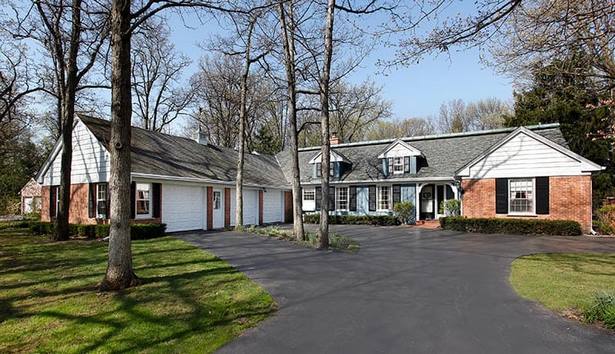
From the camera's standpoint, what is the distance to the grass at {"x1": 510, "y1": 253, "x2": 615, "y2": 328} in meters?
6.19

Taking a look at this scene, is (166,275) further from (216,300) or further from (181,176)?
(181,176)

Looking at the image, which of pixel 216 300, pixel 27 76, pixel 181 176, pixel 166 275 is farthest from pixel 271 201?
pixel 216 300

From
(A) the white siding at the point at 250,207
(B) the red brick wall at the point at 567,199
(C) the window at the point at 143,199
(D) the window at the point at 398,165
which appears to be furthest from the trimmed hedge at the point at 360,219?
(C) the window at the point at 143,199

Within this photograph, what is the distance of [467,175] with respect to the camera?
19938mm

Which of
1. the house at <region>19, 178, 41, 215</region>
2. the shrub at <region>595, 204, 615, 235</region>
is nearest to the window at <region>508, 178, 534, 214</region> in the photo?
the shrub at <region>595, 204, 615, 235</region>

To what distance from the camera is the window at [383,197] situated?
2438cm

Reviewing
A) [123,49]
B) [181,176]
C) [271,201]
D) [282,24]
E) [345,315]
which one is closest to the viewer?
[345,315]

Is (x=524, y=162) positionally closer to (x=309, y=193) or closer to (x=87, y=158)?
(x=309, y=193)

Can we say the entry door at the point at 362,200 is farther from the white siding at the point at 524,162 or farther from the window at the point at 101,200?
the window at the point at 101,200

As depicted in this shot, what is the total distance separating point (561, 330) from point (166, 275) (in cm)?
695

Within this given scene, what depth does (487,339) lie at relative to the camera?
4617 millimetres

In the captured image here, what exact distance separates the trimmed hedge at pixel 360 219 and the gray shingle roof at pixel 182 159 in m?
3.00

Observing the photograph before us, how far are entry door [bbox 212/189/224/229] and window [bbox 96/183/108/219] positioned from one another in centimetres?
526

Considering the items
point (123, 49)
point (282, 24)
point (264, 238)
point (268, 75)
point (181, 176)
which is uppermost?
point (282, 24)
